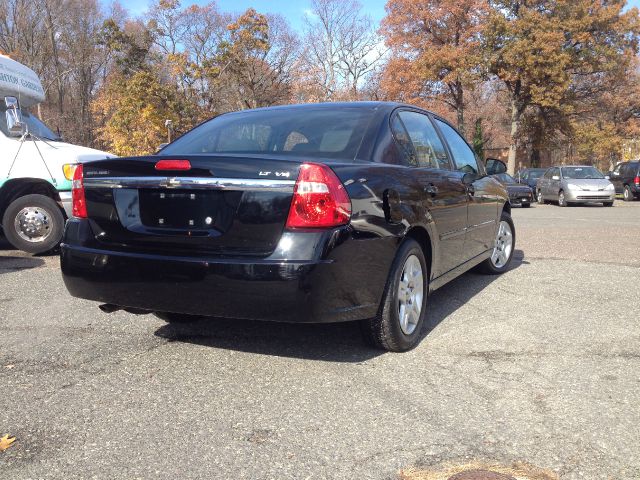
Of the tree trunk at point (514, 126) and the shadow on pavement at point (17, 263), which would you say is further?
the tree trunk at point (514, 126)

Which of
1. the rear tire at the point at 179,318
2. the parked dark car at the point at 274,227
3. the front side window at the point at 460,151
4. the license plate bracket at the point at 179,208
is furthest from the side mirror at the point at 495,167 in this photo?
the license plate bracket at the point at 179,208

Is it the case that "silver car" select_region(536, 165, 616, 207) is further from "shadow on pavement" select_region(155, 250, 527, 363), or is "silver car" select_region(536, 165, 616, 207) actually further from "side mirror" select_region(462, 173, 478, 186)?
"shadow on pavement" select_region(155, 250, 527, 363)

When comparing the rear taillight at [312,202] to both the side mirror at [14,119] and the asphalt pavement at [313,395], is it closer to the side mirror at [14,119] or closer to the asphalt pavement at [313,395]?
the asphalt pavement at [313,395]

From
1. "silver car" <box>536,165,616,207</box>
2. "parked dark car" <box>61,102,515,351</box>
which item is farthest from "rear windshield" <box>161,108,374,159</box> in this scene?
"silver car" <box>536,165,616,207</box>

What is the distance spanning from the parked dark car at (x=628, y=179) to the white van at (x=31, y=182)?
21357mm

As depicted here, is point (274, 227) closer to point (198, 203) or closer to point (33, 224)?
point (198, 203)

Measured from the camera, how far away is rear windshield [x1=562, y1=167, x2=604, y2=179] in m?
20.8

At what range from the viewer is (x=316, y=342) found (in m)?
3.84

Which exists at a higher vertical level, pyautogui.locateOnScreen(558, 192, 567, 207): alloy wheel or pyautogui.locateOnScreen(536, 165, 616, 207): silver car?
pyautogui.locateOnScreen(536, 165, 616, 207): silver car

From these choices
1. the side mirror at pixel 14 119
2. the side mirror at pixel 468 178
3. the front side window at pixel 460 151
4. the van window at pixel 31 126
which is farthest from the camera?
the van window at pixel 31 126

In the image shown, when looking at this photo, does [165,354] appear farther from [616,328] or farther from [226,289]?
[616,328]

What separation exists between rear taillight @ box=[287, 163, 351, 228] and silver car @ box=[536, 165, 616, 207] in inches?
755

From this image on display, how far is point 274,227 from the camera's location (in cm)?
300

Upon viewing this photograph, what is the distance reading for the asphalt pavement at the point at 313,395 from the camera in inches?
93.3
